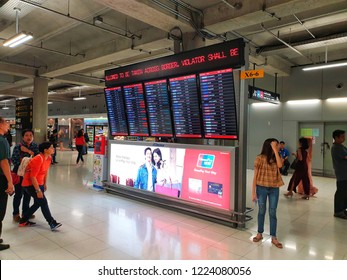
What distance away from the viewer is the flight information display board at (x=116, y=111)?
20.1 ft

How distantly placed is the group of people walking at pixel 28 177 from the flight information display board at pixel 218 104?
8.35ft

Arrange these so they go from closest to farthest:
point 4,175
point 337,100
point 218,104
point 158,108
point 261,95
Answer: point 4,175 → point 218,104 → point 158,108 → point 261,95 → point 337,100

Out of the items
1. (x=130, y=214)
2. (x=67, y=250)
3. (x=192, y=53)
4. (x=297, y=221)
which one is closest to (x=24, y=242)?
(x=67, y=250)

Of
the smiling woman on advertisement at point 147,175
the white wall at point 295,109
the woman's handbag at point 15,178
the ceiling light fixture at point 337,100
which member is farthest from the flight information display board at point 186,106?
the ceiling light fixture at point 337,100

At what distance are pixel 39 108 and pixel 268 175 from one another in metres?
10.7

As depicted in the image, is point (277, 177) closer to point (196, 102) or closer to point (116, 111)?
point (196, 102)

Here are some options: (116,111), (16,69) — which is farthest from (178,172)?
(16,69)

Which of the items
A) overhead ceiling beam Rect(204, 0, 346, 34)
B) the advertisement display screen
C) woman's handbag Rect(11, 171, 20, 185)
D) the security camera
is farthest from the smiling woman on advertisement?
the security camera

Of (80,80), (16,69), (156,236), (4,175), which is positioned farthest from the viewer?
(80,80)

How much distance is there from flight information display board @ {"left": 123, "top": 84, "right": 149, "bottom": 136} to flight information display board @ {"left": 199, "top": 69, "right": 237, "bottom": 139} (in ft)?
5.11

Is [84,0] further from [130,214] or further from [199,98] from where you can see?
[130,214]

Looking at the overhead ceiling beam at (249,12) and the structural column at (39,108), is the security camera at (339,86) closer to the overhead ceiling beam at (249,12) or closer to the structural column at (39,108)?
the overhead ceiling beam at (249,12)

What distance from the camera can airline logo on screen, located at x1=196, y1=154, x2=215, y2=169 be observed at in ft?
14.3

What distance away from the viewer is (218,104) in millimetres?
4379
